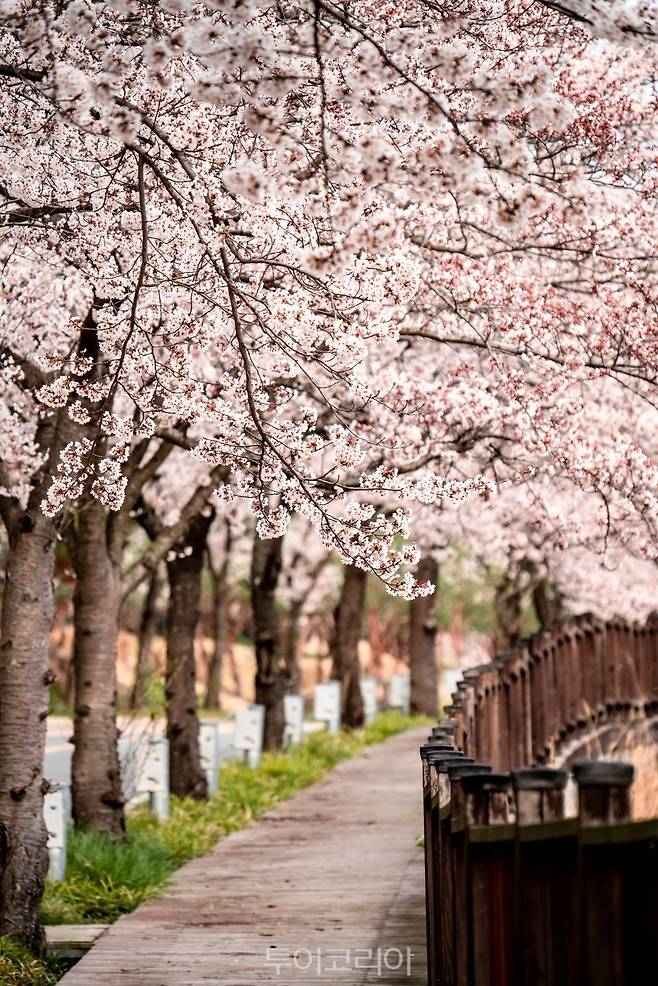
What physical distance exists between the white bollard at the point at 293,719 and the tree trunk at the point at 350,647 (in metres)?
3.84

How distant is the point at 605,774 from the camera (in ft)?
11.2

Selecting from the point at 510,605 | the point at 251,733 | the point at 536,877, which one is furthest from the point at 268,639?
the point at 510,605

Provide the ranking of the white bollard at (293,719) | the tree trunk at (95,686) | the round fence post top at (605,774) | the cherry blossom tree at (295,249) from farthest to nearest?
the white bollard at (293,719), the tree trunk at (95,686), the cherry blossom tree at (295,249), the round fence post top at (605,774)

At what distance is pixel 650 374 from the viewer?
29.2ft

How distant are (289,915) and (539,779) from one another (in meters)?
5.09

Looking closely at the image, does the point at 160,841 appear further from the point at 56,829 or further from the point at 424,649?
the point at 424,649

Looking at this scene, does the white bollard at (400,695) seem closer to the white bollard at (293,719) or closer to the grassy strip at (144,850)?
the white bollard at (293,719)

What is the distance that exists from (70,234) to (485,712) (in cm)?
545

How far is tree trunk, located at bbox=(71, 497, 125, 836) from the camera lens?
10703 mm

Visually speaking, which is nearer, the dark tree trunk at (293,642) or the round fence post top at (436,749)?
the round fence post top at (436,749)

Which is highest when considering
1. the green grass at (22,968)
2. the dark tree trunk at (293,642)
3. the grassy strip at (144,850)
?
the dark tree trunk at (293,642)

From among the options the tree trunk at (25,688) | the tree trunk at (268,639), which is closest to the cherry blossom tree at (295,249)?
the tree trunk at (25,688)

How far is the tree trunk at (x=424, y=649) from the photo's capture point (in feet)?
85.7

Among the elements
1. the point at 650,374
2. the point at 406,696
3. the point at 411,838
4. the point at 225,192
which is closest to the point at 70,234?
the point at 225,192
